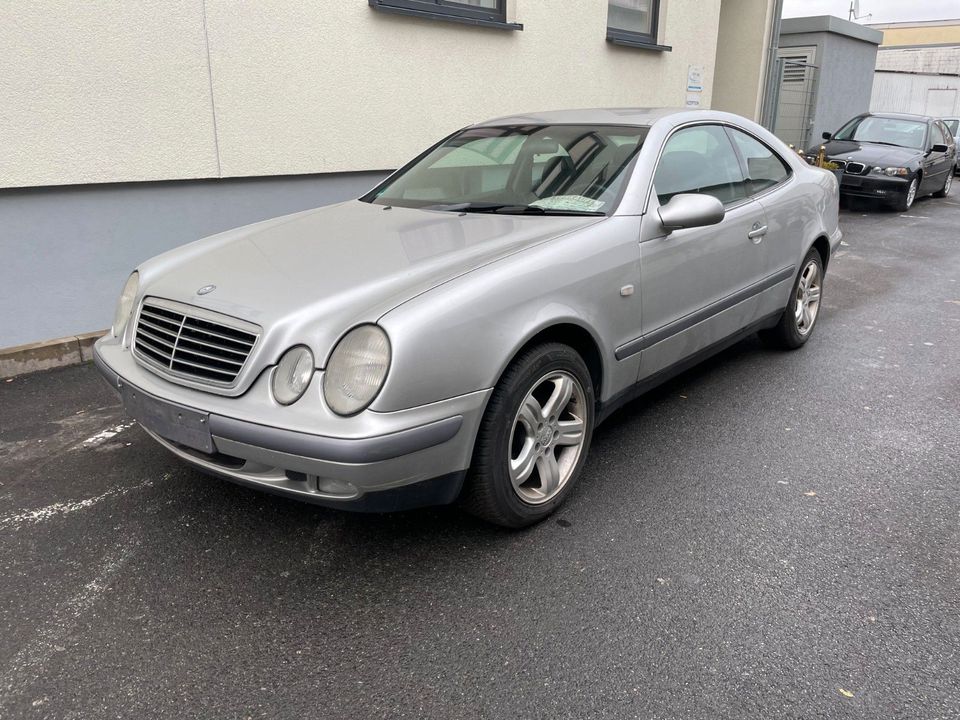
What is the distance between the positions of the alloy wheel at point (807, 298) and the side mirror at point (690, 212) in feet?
5.73

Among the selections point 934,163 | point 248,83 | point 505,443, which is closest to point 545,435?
point 505,443

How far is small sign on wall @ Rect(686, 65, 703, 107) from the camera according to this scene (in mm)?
9984

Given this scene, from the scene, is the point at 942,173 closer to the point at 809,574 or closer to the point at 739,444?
the point at 739,444

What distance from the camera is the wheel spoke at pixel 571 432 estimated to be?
3.02 meters

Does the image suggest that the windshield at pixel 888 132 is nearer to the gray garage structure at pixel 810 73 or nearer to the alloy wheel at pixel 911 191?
the alloy wheel at pixel 911 191

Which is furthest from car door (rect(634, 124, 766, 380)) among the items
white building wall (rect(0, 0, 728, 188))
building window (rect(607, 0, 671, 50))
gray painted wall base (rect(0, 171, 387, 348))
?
building window (rect(607, 0, 671, 50))

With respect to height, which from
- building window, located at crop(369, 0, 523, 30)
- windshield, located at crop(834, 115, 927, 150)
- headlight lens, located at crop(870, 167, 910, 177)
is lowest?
headlight lens, located at crop(870, 167, 910, 177)

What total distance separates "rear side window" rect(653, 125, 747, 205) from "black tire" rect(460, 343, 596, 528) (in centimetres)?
111

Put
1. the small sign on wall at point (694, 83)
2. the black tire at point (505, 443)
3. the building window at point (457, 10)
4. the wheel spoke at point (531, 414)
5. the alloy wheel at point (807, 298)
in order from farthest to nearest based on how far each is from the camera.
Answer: the small sign on wall at point (694, 83) → the building window at point (457, 10) → the alloy wheel at point (807, 298) → the wheel spoke at point (531, 414) → the black tire at point (505, 443)

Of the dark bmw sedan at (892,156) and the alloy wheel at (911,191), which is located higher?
the dark bmw sedan at (892,156)

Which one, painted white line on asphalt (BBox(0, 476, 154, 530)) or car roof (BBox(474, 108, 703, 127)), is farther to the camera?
car roof (BBox(474, 108, 703, 127))

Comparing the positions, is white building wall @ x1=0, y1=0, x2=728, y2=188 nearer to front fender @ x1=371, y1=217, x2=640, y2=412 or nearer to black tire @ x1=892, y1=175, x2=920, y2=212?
front fender @ x1=371, y1=217, x2=640, y2=412

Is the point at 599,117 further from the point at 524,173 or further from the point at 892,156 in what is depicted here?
the point at 892,156

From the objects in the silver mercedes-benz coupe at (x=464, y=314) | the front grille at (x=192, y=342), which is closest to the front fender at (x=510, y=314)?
the silver mercedes-benz coupe at (x=464, y=314)
